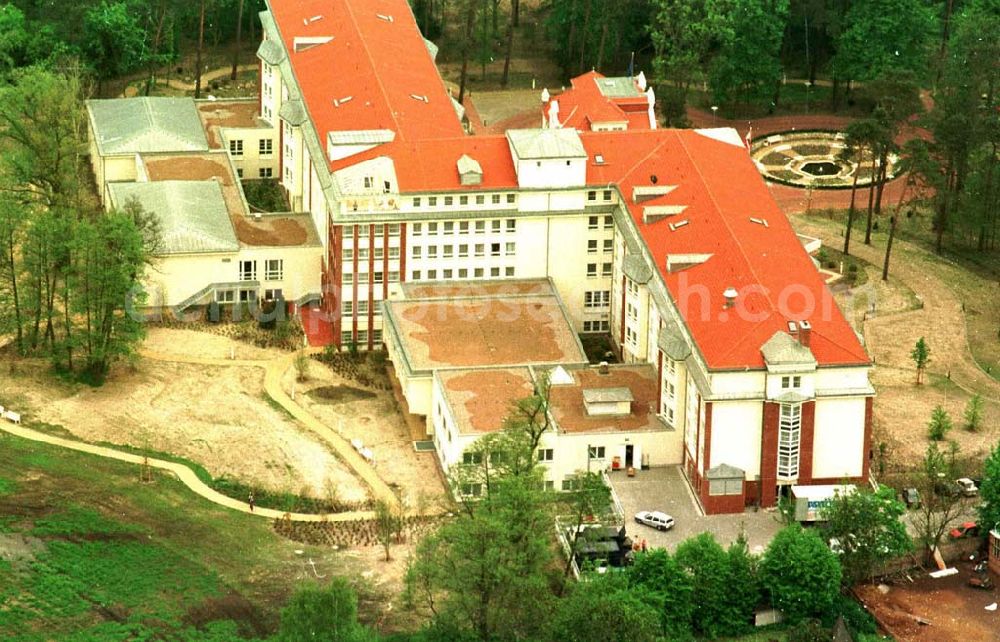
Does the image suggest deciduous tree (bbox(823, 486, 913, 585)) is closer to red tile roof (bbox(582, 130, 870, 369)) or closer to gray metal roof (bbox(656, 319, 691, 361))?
red tile roof (bbox(582, 130, 870, 369))

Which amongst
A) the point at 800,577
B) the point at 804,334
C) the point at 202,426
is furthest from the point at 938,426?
the point at 202,426

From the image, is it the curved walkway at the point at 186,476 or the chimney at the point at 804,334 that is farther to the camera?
the curved walkway at the point at 186,476

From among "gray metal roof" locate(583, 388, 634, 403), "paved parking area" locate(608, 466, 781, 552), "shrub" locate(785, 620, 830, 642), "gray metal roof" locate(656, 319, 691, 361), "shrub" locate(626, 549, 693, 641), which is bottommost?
"shrub" locate(785, 620, 830, 642)

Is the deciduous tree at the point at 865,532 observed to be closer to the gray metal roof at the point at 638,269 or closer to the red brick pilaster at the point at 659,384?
the red brick pilaster at the point at 659,384

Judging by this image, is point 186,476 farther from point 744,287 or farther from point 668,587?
point 744,287

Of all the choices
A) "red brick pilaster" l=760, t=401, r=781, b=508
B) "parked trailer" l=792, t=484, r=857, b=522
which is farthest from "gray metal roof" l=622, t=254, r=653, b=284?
"parked trailer" l=792, t=484, r=857, b=522

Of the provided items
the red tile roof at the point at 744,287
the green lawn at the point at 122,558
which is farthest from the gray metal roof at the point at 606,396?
the green lawn at the point at 122,558
